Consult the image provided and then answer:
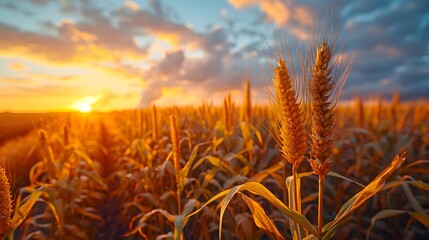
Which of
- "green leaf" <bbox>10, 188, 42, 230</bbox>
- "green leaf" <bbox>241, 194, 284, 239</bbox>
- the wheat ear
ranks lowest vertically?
"green leaf" <bbox>10, 188, 42, 230</bbox>

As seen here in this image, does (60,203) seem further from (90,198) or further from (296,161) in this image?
(296,161)

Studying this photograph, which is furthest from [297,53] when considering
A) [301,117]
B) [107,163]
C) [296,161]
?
[107,163]

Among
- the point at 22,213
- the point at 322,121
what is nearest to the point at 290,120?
the point at 322,121

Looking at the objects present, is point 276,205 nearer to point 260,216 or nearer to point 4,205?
point 260,216

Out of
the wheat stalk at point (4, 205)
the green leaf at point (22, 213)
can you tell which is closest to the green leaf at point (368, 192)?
the wheat stalk at point (4, 205)

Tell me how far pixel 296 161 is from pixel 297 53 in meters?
0.63

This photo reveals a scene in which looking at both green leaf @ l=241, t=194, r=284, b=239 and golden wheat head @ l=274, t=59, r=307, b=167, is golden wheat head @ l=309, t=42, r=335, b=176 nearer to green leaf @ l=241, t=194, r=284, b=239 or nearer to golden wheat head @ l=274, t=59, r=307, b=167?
golden wheat head @ l=274, t=59, r=307, b=167

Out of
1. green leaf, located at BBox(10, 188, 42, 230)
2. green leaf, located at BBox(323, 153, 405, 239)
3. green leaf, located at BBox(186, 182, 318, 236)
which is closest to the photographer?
green leaf, located at BBox(323, 153, 405, 239)

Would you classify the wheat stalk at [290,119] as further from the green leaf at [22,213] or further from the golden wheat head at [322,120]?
the green leaf at [22,213]

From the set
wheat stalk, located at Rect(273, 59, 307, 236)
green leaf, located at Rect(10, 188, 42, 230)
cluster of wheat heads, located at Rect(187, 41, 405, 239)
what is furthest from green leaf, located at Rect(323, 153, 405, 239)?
green leaf, located at Rect(10, 188, 42, 230)

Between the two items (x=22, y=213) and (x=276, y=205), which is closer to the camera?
(x=276, y=205)

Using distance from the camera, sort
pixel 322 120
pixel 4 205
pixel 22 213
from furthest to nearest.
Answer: pixel 22 213, pixel 4 205, pixel 322 120

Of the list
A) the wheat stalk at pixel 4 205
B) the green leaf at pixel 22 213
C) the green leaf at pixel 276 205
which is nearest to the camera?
the green leaf at pixel 276 205

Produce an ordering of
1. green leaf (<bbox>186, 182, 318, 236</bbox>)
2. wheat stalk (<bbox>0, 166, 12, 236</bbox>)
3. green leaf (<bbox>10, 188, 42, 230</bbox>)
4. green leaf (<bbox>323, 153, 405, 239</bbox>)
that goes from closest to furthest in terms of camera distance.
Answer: green leaf (<bbox>323, 153, 405, 239</bbox>)
green leaf (<bbox>186, 182, 318, 236</bbox>)
wheat stalk (<bbox>0, 166, 12, 236</bbox>)
green leaf (<bbox>10, 188, 42, 230</bbox>)
